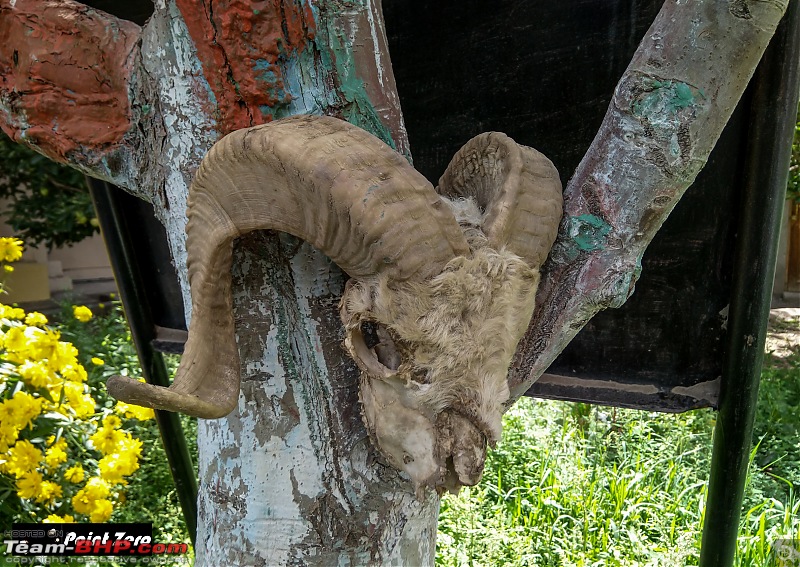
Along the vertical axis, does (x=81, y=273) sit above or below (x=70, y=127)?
above

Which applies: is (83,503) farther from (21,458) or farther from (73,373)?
(73,373)

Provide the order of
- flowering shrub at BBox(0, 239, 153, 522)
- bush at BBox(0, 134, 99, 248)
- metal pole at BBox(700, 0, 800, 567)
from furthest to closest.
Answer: bush at BBox(0, 134, 99, 248)
flowering shrub at BBox(0, 239, 153, 522)
metal pole at BBox(700, 0, 800, 567)

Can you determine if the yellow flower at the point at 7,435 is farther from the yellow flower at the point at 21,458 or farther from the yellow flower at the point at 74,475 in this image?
the yellow flower at the point at 74,475

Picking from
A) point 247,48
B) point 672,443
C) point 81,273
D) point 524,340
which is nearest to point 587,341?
point 524,340

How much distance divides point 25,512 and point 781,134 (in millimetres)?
3423

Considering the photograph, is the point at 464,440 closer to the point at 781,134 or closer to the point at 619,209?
the point at 619,209

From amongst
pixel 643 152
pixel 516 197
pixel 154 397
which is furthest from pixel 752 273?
pixel 154 397

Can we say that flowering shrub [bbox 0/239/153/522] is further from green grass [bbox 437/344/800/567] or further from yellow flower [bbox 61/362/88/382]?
green grass [bbox 437/344/800/567]

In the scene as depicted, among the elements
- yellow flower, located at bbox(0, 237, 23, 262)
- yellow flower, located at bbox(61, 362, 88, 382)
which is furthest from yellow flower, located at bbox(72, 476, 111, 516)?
yellow flower, located at bbox(0, 237, 23, 262)

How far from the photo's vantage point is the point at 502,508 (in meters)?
3.61

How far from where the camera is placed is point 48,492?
2967 millimetres

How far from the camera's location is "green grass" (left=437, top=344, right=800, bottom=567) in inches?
130

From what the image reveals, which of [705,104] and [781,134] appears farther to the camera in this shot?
[781,134]

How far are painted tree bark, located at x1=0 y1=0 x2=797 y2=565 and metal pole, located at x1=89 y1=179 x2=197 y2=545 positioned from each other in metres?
1.48
